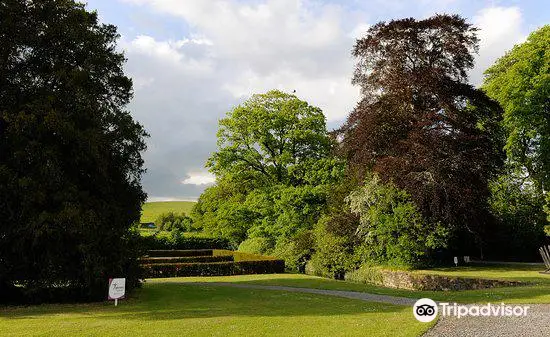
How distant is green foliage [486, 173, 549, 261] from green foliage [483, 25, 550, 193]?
106 cm

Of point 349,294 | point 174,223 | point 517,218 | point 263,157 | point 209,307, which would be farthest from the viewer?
point 174,223

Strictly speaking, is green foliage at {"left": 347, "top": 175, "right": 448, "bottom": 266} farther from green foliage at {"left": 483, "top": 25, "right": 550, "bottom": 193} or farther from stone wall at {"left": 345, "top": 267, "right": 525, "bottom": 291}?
green foliage at {"left": 483, "top": 25, "right": 550, "bottom": 193}

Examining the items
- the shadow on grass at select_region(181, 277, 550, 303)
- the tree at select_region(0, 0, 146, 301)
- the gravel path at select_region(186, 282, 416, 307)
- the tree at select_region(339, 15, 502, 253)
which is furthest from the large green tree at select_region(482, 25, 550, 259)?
the tree at select_region(0, 0, 146, 301)

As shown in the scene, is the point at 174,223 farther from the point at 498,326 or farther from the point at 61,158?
the point at 498,326

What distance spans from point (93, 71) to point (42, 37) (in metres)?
2.12

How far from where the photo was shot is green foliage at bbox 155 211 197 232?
66438 millimetres

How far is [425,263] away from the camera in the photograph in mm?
26609

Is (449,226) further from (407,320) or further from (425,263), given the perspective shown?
(407,320)

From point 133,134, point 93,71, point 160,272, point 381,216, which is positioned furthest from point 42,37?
point 381,216

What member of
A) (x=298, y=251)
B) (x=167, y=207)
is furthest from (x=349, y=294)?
(x=167, y=207)

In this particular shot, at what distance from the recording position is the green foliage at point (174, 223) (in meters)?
66.4

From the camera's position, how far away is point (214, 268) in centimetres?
2803

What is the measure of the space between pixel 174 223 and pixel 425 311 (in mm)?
59483

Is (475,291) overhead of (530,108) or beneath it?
beneath
